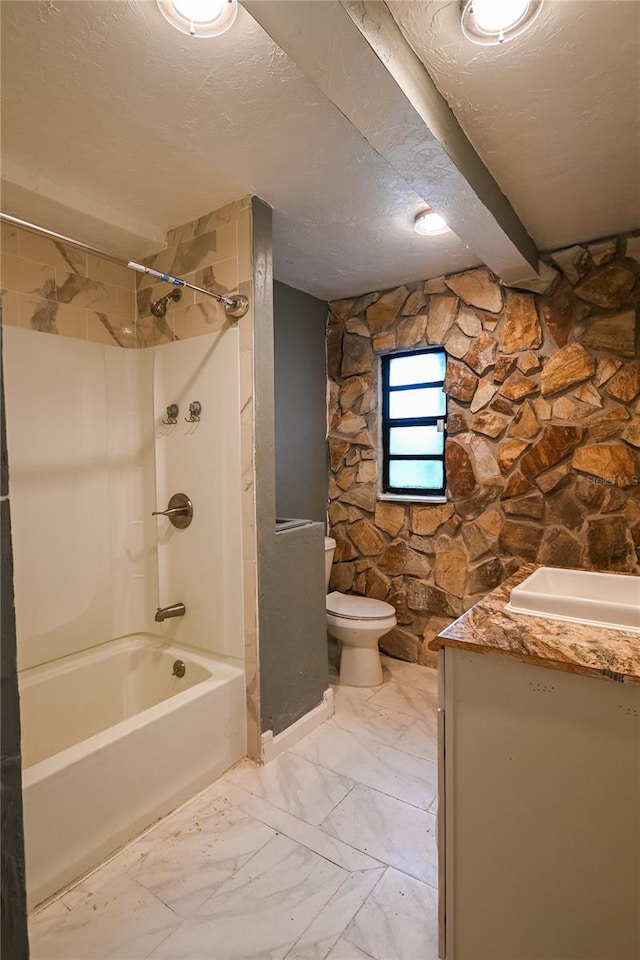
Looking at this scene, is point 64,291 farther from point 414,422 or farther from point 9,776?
point 9,776

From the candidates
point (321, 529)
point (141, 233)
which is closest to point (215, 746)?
point (321, 529)

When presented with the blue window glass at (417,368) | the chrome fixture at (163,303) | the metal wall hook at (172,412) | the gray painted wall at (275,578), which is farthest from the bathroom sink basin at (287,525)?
the blue window glass at (417,368)

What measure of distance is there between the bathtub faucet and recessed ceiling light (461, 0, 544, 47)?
7.35 feet

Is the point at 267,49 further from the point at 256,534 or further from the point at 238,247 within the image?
the point at 256,534

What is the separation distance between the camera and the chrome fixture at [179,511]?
222cm

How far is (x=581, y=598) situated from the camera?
1449 millimetres

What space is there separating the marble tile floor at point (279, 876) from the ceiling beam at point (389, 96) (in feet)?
7.17

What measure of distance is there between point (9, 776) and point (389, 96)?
4.96ft

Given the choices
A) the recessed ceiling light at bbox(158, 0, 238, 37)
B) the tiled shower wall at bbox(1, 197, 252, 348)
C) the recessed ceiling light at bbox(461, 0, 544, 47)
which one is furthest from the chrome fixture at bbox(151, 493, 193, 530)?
the recessed ceiling light at bbox(461, 0, 544, 47)

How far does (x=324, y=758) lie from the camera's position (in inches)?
82.4

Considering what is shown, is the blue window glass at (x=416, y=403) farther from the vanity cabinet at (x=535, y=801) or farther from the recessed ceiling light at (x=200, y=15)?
the recessed ceiling light at (x=200, y=15)

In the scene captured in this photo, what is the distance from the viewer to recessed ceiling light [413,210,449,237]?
2.09 metres

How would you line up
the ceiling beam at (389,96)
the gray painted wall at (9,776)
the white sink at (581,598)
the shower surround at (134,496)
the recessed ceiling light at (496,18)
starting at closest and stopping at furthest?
the gray painted wall at (9,776), the ceiling beam at (389,96), the recessed ceiling light at (496,18), the white sink at (581,598), the shower surround at (134,496)

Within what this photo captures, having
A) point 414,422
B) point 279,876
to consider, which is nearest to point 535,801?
point 279,876
